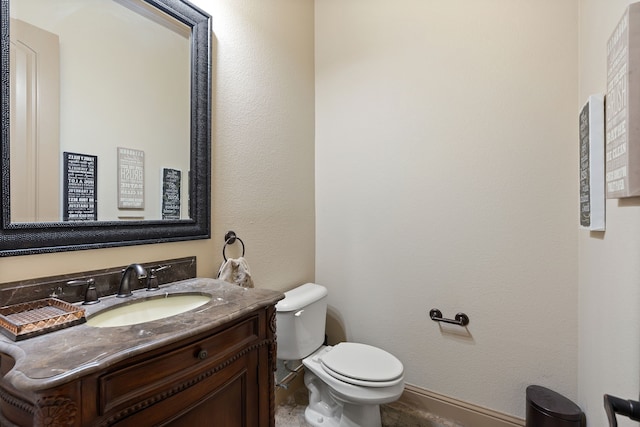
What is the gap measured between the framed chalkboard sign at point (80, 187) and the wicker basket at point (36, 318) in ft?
0.88

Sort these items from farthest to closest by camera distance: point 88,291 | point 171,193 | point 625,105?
point 171,193 → point 88,291 → point 625,105

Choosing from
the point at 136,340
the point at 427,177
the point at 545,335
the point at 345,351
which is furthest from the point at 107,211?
the point at 545,335

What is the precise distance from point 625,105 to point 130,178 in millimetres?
1588

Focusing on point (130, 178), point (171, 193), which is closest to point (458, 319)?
point (171, 193)

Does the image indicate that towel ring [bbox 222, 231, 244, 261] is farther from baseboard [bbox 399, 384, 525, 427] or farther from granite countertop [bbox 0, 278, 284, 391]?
baseboard [bbox 399, 384, 525, 427]

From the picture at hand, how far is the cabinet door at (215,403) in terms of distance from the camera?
708mm

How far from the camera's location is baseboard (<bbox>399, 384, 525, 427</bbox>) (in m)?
1.55

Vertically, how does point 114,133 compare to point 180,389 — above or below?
above

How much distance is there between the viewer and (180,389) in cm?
75

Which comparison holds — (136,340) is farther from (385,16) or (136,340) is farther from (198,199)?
(385,16)

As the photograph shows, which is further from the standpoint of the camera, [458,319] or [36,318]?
[458,319]

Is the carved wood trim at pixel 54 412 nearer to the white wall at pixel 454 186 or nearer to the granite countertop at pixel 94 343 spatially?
the granite countertop at pixel 94 343

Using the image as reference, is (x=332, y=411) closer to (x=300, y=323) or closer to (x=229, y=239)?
(x=300, y=323)

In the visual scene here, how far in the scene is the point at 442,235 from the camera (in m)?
1.70
